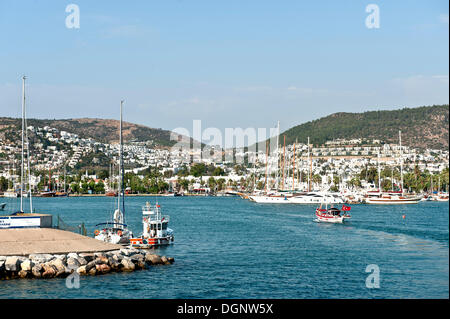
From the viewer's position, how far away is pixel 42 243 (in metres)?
29.1

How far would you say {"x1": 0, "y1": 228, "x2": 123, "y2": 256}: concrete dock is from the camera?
28.4 m

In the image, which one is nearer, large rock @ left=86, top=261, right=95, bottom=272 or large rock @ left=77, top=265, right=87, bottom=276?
large rock @ left=77, top=265, right=87, bottom=276

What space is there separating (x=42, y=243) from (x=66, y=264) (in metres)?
2.09

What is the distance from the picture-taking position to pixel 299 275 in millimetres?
29609

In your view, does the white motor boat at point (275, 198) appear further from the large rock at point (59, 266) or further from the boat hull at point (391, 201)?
the large rock at point (59, 266)

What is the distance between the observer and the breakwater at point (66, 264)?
26766 mm

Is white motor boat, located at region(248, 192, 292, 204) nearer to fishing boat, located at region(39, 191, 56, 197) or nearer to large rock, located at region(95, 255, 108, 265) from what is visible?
fishing boat, located at region(39, 191, 56, 197)

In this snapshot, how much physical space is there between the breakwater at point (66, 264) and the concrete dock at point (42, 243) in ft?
1.51

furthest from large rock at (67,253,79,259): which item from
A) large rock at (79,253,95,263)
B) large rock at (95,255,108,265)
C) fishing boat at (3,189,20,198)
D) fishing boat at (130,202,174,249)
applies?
fishing boat at (3,189,20,198)

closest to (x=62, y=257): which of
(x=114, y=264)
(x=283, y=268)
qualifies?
(x=114, y=264)

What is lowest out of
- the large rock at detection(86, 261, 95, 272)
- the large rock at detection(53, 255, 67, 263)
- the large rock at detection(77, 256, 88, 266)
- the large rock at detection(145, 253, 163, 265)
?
the large rock at detection(145, 253, 163, 265)

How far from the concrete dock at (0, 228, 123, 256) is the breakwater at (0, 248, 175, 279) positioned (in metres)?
0.46
